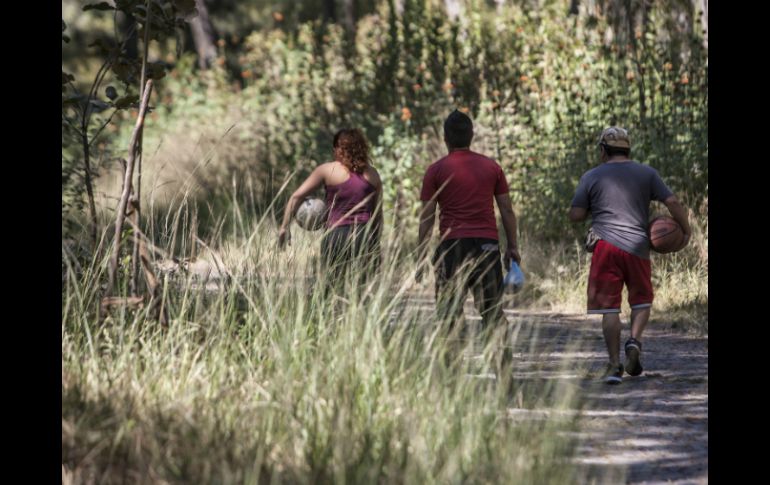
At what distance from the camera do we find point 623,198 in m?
7.82

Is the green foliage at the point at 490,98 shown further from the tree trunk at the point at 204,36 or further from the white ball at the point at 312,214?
the tree trunk at the point at 204,36

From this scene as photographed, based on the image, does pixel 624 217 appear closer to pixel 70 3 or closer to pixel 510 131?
pixel 510 131

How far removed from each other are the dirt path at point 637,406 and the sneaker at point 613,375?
5cm

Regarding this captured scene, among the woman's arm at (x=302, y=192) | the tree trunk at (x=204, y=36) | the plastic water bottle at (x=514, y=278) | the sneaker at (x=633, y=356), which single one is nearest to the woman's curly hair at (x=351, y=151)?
the woman's arm at (x=302, y=192)

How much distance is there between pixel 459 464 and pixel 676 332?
19.4 ft

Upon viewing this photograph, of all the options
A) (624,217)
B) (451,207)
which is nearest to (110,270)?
(451,207)

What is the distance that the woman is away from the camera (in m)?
8.02

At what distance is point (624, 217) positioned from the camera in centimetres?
785

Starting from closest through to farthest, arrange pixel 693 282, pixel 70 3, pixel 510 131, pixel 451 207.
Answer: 1. pixel 451 207
2. pixel 693 282
3. pixel 510 131
4. pixel 70 3

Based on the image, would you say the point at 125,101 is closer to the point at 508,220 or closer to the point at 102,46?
the point at 102,46

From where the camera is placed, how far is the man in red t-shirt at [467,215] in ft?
24.1

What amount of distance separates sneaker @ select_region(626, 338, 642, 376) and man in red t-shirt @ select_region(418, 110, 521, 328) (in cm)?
102

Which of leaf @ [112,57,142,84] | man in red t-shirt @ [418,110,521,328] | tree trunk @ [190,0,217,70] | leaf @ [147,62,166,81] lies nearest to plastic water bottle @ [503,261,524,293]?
man in red t-shirt @ [418,110,521,328]

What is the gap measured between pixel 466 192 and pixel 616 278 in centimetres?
127
